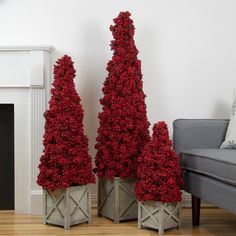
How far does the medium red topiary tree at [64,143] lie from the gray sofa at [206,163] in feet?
1.82

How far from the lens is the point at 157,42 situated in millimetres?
3219

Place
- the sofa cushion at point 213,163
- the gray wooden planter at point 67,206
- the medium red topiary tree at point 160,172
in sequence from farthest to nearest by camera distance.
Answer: the gray wooden planter at point 67,206 < the medium red topiary tree at point 160,172 < the sofa cushion at point 213,163

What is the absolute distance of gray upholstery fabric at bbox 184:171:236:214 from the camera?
2.12m

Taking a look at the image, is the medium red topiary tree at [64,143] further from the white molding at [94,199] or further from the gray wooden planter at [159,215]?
the white molding at [94,199]

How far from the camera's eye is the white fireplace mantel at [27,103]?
3.00 metres

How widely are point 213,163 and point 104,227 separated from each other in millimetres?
748

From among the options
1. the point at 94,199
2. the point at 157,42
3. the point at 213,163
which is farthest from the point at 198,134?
the point at 94,199

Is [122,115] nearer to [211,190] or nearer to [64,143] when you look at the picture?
[64,143]

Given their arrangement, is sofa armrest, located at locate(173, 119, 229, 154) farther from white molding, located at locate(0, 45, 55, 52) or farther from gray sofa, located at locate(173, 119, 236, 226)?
white molding, located at locate(0, 45, 55, 52)

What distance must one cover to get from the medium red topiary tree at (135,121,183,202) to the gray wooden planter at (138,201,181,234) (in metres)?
0.04

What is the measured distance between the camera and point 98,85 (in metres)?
3.20

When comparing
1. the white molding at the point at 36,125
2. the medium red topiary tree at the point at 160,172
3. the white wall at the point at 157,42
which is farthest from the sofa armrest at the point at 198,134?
the white molding at the point at 36,125

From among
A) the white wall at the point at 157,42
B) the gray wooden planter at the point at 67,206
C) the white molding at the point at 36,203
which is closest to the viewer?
the gray wooden planter at the point at 67,206

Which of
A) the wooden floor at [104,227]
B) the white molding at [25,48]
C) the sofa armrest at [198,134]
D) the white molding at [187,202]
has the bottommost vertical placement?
the wooden floor at [104,227]
